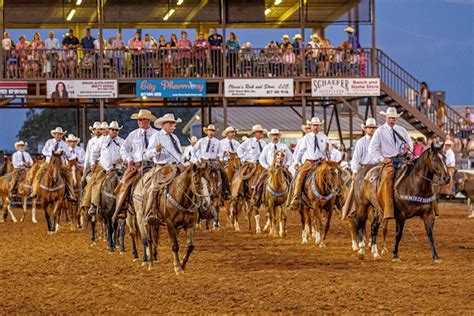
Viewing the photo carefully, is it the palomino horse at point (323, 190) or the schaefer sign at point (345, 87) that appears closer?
the palomino horse at point (323, 190)

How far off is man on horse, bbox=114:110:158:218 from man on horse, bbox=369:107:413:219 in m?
3.74

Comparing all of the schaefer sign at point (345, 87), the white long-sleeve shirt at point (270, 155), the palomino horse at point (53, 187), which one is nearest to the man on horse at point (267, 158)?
the white long-sleeve shirt at point (270, 155)

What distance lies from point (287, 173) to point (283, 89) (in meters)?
13.6

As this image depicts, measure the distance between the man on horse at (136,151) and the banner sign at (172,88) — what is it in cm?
1812

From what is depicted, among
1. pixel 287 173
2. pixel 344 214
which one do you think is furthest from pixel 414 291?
pixel 287 173

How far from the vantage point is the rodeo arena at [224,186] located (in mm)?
14516

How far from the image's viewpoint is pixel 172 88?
122 ft

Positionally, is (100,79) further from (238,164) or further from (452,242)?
(452,242)

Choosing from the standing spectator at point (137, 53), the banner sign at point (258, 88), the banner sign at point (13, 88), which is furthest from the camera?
the standing spectator at point (137, 53)

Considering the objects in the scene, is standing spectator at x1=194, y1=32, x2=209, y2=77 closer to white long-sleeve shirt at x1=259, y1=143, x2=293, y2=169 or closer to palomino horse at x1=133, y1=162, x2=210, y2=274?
white long-sleeve shirt at x1=259, y1=143, x2=293, y2=169

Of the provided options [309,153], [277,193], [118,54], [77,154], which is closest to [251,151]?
[277,193]

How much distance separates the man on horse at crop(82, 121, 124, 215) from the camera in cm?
2111

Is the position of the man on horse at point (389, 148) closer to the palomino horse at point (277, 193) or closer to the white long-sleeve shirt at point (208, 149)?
the palomino horse at point (277, 193)

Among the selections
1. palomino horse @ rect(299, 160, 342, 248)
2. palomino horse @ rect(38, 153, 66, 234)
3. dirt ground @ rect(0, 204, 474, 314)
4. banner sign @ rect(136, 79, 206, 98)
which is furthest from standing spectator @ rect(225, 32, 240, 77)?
palomino horse @ rect(299, 160, 342, 248)
